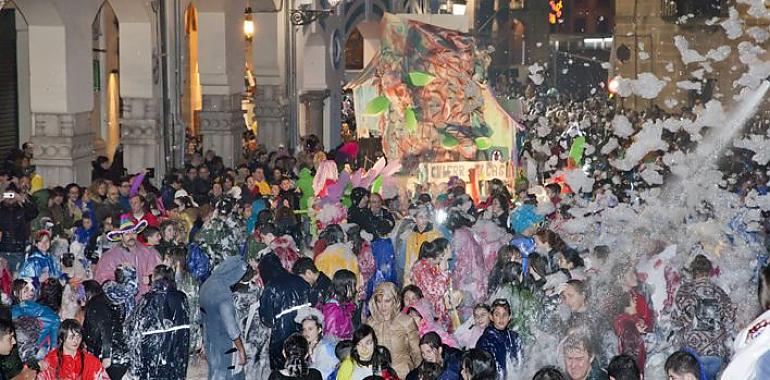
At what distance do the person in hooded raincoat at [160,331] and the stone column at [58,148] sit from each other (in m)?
8.81

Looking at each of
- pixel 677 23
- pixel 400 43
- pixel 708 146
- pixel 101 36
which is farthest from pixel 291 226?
pixel 677 23

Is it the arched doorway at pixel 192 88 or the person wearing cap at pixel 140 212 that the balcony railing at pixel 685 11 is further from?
the person wearing cap at pixel 140 212

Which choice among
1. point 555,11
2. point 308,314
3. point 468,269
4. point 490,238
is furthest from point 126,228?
point 555,11

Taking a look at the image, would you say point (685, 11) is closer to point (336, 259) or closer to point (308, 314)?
point (336, 259)

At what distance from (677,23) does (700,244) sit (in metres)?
22.5

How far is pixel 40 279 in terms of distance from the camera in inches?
513

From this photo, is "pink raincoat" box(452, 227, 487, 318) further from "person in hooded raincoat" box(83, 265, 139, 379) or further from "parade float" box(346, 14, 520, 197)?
"parade float" box(346, 14, 520, 197)

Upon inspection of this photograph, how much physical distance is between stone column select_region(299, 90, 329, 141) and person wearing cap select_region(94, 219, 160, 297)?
59.6 ft

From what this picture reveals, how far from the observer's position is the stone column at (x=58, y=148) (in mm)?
20375

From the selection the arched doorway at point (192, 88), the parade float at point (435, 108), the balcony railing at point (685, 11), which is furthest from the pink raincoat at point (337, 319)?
the balcony railing at point (685, 11)

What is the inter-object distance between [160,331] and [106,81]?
689 inches

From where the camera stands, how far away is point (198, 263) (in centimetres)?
1406

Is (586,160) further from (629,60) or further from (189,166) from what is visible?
(629,60)

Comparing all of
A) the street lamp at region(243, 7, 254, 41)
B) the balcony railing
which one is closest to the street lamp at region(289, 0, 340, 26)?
the street lamp at region(243, 7, 254, 41)
